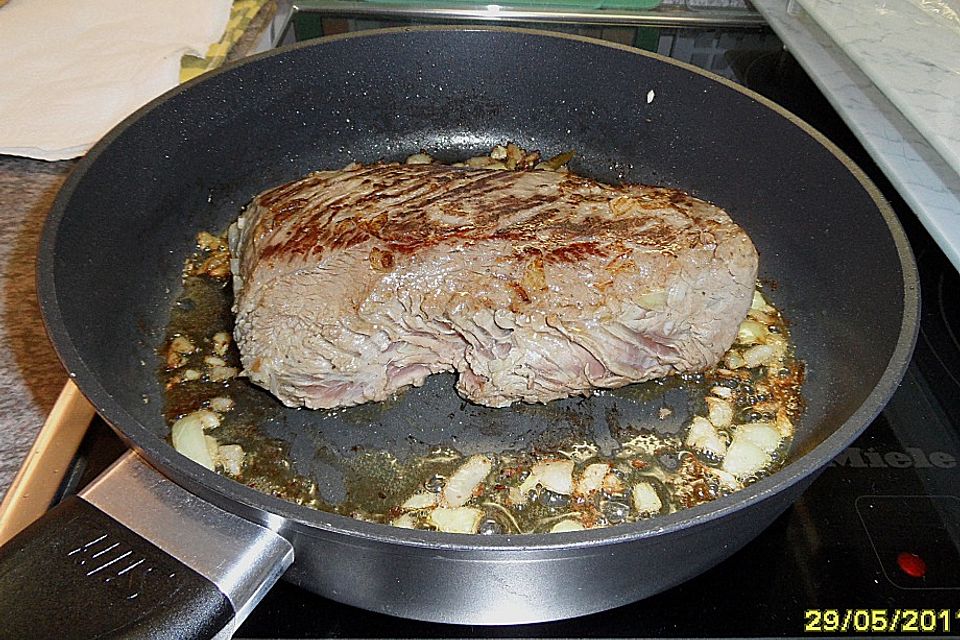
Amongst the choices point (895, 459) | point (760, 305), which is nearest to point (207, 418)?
point (760, 305)

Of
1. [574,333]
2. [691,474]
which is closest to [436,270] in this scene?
[574,333]

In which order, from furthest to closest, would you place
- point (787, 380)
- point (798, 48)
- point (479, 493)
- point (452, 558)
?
point (798, 48) < point (787, 380) < point (479, 493) < point (452, 558)

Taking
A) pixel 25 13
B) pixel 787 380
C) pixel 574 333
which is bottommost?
pixel 787 380

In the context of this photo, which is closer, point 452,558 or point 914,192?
point 452,558

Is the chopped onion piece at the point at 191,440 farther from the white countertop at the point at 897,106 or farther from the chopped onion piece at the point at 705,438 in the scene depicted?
the white countertop at the point at 897,106

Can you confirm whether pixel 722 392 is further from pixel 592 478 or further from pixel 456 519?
pixel 456 519

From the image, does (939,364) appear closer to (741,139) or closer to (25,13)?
(741,139)
